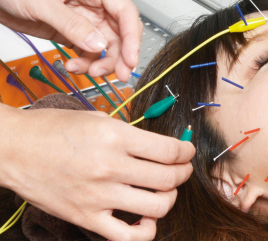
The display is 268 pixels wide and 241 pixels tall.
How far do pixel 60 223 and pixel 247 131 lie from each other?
57 cm

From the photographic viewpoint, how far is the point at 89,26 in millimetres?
682

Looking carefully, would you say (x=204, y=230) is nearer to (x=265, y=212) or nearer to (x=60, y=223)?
(x=265, y=212)

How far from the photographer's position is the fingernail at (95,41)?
0.67 meters

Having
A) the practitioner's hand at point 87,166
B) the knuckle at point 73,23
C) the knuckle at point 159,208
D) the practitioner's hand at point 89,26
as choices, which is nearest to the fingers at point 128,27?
the practitioner's hand at point 89,26

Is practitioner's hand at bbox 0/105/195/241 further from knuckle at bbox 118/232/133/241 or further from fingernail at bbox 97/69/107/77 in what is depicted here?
fingernail at bbox 97/69/107/77

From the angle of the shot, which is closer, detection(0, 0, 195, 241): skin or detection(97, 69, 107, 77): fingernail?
detection(0, 0, 195, 241): skin

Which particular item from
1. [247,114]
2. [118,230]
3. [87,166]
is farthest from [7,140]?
[247,114]

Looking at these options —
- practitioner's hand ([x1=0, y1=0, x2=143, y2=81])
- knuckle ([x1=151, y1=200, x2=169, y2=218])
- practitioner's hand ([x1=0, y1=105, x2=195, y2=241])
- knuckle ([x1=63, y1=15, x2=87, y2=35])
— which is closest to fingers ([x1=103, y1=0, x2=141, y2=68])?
practitioner's hand ([x1=0, y1=0, x2=143, y2=81])

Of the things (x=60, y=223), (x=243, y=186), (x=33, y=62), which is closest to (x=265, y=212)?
(x=243, y=186)

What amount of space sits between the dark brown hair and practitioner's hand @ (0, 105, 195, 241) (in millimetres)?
214

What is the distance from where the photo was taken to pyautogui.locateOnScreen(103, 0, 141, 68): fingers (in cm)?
71

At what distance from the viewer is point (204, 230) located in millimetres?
751

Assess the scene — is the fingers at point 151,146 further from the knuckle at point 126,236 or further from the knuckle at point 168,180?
the knuckle at point 126,236

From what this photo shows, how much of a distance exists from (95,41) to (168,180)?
0.36m
